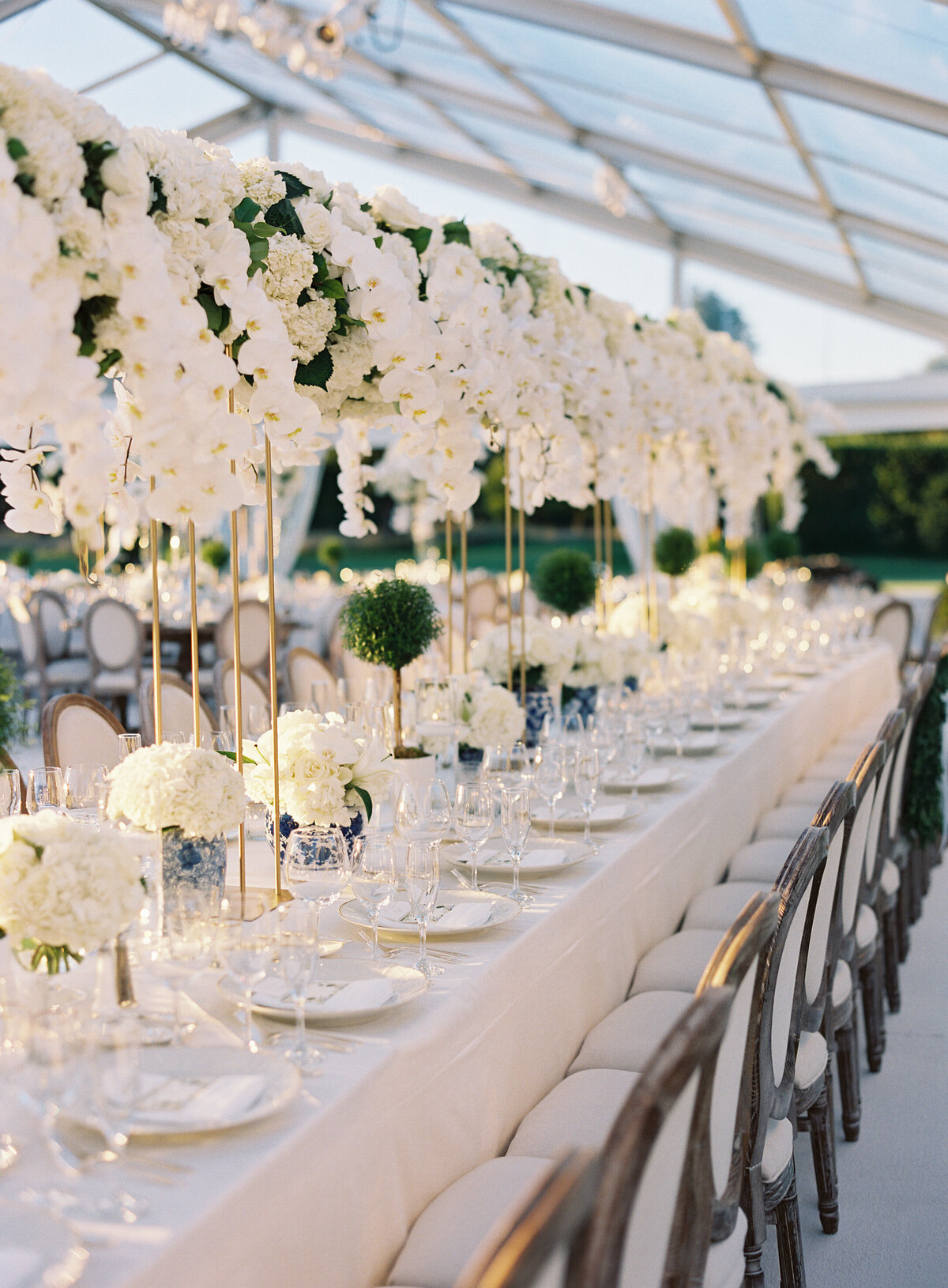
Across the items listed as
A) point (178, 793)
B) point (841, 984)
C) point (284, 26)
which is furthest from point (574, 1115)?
point (284, 26)

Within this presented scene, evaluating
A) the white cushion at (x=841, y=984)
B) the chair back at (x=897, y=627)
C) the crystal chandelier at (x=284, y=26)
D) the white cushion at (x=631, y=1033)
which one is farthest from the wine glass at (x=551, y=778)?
the chair back at (x=897, y=627)

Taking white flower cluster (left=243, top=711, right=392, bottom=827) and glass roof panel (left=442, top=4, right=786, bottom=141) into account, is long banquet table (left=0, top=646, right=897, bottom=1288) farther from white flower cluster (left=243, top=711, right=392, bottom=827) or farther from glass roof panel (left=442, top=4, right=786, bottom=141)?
glass roof panel (left=442, top=4, right=786, bottom=141)

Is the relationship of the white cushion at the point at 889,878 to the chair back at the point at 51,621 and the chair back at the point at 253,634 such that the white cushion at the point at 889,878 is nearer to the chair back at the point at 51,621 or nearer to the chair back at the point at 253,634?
the chair back at the point at 253,634

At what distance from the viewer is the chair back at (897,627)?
8555 millimetres

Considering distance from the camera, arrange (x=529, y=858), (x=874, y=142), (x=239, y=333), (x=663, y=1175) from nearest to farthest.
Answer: (x=663, y=1175)
(x=239, y=333)
(x=529, y=858)
(x=874, y=142)

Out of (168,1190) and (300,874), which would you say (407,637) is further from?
(168,1190)

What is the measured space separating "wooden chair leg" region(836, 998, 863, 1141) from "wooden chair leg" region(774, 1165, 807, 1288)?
0.83 m

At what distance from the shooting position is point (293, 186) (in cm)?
212

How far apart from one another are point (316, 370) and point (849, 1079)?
218 centimetres

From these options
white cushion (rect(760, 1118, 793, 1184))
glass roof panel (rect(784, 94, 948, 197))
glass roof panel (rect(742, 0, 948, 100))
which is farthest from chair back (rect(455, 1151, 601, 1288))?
glass roof panel (rect(784, 94, 948, 197))

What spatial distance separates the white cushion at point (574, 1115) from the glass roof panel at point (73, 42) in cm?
911

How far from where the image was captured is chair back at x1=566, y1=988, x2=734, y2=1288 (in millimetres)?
1087

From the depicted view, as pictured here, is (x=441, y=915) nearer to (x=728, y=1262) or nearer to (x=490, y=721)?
(x=728, y=1262)

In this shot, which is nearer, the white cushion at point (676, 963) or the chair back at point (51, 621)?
the white cushion at point (676, 963)
